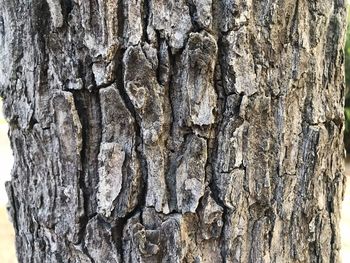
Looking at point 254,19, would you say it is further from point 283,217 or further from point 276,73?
point 283,217

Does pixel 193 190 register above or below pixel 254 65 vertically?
below

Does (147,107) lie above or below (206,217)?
above

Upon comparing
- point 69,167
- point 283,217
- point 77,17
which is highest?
point 77,17

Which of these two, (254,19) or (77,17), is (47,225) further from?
(254,19)

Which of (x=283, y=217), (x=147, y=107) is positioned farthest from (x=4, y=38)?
(x=283, y=217)

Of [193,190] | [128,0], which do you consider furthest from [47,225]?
[128,0]

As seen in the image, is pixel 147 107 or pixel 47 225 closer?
pixel 147 107
